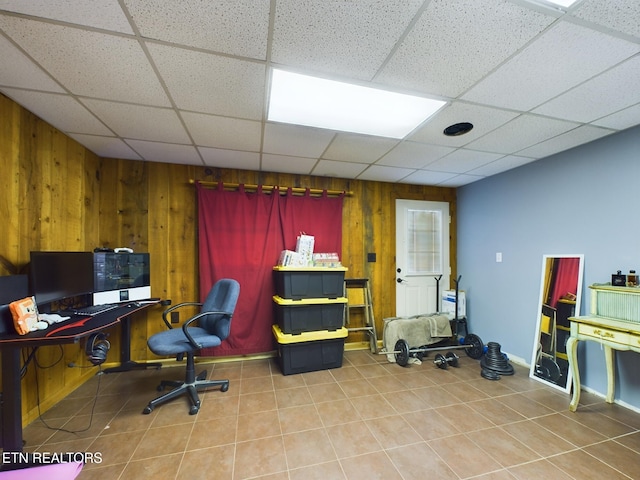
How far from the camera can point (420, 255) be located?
405 cm

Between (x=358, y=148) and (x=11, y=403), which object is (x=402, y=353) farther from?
(x=11, y=403)

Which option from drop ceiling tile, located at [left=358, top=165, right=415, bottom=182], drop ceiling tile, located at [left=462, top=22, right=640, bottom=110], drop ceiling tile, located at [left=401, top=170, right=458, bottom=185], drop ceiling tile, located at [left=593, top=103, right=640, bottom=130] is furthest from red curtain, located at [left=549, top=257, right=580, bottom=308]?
drop ceiling tile, located at [left=358, top=165, right=415, bottom=182]

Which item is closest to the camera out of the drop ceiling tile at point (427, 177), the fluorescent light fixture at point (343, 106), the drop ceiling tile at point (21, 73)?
the drop ceiling tile at point (21, 73)

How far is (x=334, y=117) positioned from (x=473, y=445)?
2621 millimetres

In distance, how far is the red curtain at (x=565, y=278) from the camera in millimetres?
2646

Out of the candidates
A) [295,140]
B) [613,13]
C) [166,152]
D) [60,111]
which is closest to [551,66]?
[613,13]

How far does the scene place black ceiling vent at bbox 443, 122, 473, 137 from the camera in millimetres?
2219

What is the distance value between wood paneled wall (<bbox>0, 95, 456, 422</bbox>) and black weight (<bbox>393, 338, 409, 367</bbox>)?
64cm

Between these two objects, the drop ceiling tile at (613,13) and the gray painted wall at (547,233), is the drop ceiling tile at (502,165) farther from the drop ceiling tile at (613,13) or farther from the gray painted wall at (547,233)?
the drop ceiling tile at (613,13)

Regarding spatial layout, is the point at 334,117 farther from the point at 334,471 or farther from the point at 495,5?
the point at 334,471

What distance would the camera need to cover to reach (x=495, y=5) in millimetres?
1170

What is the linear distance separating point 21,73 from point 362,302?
3.71 meters

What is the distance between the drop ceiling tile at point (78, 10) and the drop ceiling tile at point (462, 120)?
2.03 m

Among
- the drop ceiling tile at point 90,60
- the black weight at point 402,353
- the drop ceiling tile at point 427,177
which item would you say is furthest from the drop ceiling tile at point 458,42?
the black weight at point 402,353
